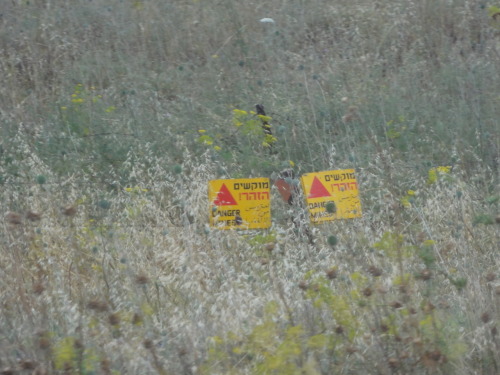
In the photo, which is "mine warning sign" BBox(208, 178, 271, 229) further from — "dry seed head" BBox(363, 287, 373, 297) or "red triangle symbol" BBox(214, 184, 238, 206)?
"dry seed head" BBox(363, 287, 373, 297)

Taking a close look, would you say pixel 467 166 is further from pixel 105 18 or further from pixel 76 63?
pixel 105 18

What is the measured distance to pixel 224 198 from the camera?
4.54 metres

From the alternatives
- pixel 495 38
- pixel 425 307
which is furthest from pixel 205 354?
pixel 495 38

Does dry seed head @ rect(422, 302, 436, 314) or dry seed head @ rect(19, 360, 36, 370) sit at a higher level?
dry seed head @ rect(19, 360, 36, 370)

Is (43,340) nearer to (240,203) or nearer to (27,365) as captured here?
(27,365)

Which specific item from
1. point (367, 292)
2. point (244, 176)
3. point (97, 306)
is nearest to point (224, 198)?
point (244, 176)

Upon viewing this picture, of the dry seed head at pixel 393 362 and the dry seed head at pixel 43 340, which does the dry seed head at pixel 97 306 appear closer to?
the dry seed head at pixel 43 340

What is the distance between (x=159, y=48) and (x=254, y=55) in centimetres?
109

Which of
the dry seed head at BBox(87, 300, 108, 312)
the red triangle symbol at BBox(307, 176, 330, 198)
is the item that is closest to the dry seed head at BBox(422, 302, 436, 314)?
the dry seed head at BBox(87, 300, 108, 312)

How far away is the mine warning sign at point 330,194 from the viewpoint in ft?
14.7

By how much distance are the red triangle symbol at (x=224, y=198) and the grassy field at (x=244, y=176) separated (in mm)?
185

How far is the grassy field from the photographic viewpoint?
2908mm

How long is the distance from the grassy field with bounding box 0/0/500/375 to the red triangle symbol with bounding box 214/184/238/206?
185 millimetres

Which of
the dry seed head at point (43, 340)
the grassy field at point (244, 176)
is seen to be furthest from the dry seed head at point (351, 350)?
the dry seed head at point (43, 340)
